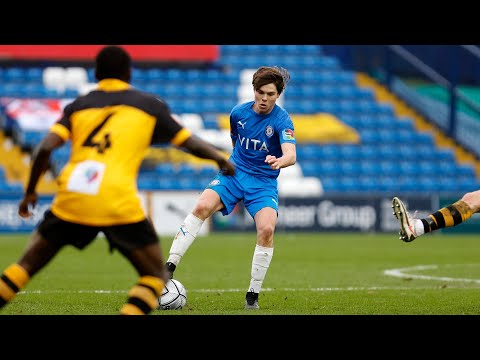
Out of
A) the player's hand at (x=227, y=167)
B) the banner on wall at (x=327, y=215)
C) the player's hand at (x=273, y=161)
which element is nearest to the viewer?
the player's hand at (x=227, y=167)

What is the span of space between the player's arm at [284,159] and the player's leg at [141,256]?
6.14 feet

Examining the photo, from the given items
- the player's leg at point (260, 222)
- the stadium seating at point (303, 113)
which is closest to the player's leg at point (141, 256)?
the player's leg at point (260, 222)

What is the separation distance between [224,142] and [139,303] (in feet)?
75.6

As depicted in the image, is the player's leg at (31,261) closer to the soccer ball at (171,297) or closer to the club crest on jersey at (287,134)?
the soccer ball at (171,297)

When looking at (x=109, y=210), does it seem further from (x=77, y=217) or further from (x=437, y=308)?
(x=437, y=308)

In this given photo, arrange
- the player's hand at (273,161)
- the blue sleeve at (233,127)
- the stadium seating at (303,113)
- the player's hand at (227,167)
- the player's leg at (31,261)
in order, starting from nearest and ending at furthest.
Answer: the player's leg at (31,261)
the player's hand at (227,167)
the player's hand at (273,161)
the blue sleeve at (233,127)
the stadium seating at (303,113)

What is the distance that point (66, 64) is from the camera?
3123 centimetres

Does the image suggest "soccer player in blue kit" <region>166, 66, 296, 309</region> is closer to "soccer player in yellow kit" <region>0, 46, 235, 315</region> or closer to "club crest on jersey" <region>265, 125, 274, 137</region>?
"club crest on jersey" <region>265, 125, 274, 137</region>

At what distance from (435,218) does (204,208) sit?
214 centimetres

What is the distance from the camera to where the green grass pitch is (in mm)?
8672

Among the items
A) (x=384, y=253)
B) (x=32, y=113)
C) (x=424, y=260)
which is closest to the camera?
(x=424, y=260)

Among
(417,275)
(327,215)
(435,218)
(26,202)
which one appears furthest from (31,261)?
(327,215)

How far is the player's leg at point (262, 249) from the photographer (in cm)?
872
